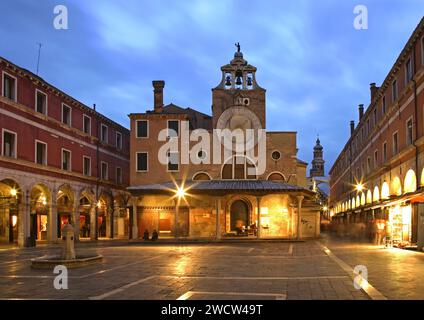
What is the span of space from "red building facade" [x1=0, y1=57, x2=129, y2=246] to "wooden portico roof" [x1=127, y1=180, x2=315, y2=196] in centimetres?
587

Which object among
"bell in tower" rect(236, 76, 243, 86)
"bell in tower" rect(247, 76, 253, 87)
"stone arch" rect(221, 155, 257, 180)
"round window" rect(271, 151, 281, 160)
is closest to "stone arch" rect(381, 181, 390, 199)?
"round window" rect(271, 151, 281, 160)

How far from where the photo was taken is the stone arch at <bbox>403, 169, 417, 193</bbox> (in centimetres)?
2891

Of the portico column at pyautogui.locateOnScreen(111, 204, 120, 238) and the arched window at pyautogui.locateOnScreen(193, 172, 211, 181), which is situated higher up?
the arched window at pyautogui.locateOnScreen(193, 172, 211, 181)

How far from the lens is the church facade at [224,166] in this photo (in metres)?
42.4

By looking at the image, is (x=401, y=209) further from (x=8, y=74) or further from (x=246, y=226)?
(x=8, y=74)

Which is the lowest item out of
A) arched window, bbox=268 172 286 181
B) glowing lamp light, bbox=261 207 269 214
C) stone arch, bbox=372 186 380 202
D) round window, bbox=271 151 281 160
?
glowing lamp light, bbox=261 207 269 214

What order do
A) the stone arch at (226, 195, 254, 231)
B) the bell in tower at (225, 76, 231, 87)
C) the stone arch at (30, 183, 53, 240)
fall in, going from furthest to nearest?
the bell in tower at (225, 76, 231, 87)
the stone arch at (226, 195, 254, 231)
the stone arch at (30, 183, 53, 240)

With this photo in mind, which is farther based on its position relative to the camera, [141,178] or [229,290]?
[141,178]

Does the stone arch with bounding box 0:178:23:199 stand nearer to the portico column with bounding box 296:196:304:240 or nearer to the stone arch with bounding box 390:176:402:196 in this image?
the portico column with bounding box 296:196:304:240

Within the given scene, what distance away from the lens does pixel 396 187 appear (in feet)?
111

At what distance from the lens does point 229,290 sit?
1292cm

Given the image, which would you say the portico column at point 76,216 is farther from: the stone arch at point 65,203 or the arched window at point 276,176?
the arched window at point 276,176
